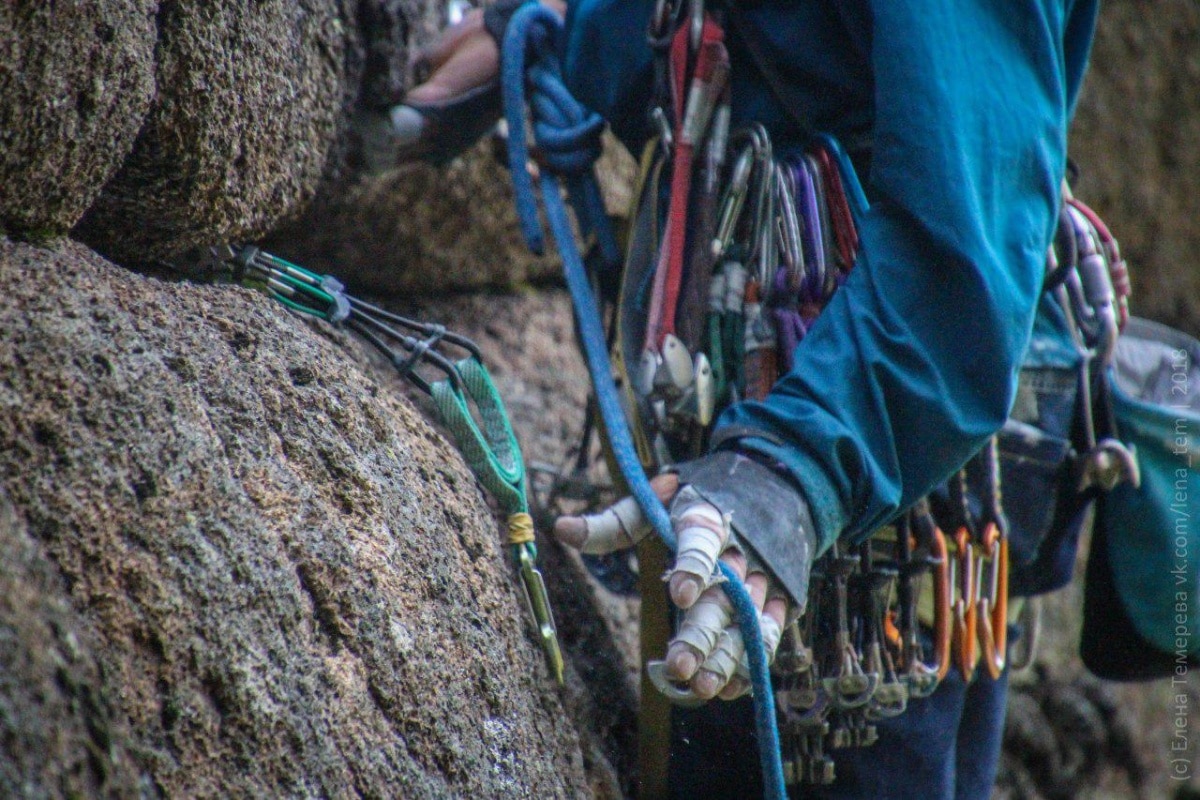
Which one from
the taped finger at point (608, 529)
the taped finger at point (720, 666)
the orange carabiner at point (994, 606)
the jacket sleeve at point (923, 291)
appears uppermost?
the jacket sleeve at point (923, 291)

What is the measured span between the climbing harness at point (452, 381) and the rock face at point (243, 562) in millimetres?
42

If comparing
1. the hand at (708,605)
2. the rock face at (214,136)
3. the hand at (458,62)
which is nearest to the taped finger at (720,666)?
the hand at (708,605)

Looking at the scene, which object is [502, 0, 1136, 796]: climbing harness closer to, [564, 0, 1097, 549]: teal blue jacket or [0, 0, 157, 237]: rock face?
[564, 0, 1097, 549]: teal blue jacket

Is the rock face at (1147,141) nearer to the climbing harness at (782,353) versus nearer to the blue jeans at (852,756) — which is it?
the climbing harness at (782,353)

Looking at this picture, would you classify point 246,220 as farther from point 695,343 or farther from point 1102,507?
point 1102,507

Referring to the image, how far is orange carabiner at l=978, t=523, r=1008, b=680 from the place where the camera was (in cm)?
133

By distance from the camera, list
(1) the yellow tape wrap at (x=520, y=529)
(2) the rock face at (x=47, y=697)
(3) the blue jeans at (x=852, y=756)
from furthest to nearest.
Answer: (3) the blue jeans at (x=852, y=756) < (1) the yellow tape wrap at (x=520, y=529) < (2) the rock face at (x=47, y=697)

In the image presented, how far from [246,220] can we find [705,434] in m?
0.53

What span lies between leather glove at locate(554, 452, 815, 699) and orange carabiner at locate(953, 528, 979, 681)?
1.18 ft

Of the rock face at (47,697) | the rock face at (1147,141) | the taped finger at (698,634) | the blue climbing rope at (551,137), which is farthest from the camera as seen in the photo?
the rock face at (1147,141)

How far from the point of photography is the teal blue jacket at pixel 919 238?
1036mm

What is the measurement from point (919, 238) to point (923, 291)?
5 centimetres

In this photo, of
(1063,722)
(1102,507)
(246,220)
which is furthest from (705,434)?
(1063,722)

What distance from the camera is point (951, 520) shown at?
131 cm
